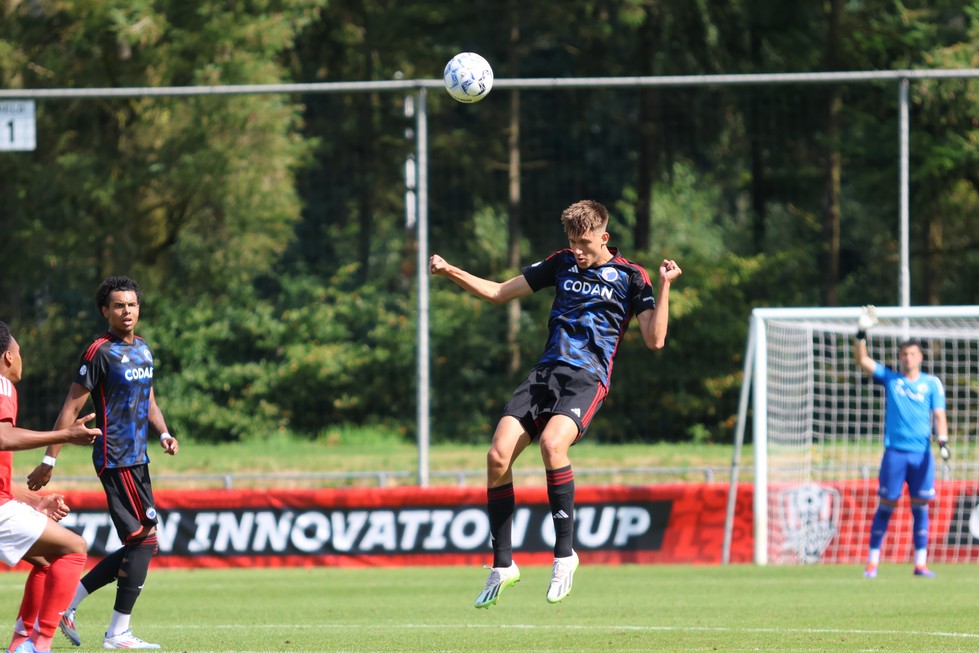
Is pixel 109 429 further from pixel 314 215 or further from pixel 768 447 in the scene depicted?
pixel 314 215

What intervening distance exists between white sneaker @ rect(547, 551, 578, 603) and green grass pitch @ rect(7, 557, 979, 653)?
1.47ft

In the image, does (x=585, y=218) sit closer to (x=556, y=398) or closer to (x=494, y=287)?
(x=494, y=287)

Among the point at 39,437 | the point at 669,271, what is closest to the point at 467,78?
the point at 669,271

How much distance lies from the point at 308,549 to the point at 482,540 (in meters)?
2.01

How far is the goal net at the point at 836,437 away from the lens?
15.2 metres

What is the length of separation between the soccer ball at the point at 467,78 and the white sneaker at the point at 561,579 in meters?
3.36

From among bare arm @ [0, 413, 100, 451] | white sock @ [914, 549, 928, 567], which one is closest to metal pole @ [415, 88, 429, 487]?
white sock @ [914, 549, 928, 567]

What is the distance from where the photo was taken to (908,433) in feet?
45.6

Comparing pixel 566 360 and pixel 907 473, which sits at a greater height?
pixel 566 360

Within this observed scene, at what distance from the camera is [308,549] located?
15.5m

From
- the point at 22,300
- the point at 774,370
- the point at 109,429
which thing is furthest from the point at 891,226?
the point at 109,429

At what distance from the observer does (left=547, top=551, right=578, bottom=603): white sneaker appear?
25.5 feet

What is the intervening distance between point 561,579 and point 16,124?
10.3 metres

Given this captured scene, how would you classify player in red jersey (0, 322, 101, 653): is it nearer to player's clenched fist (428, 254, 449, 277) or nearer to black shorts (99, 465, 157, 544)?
black shorts (99, 465, 157, 544)
